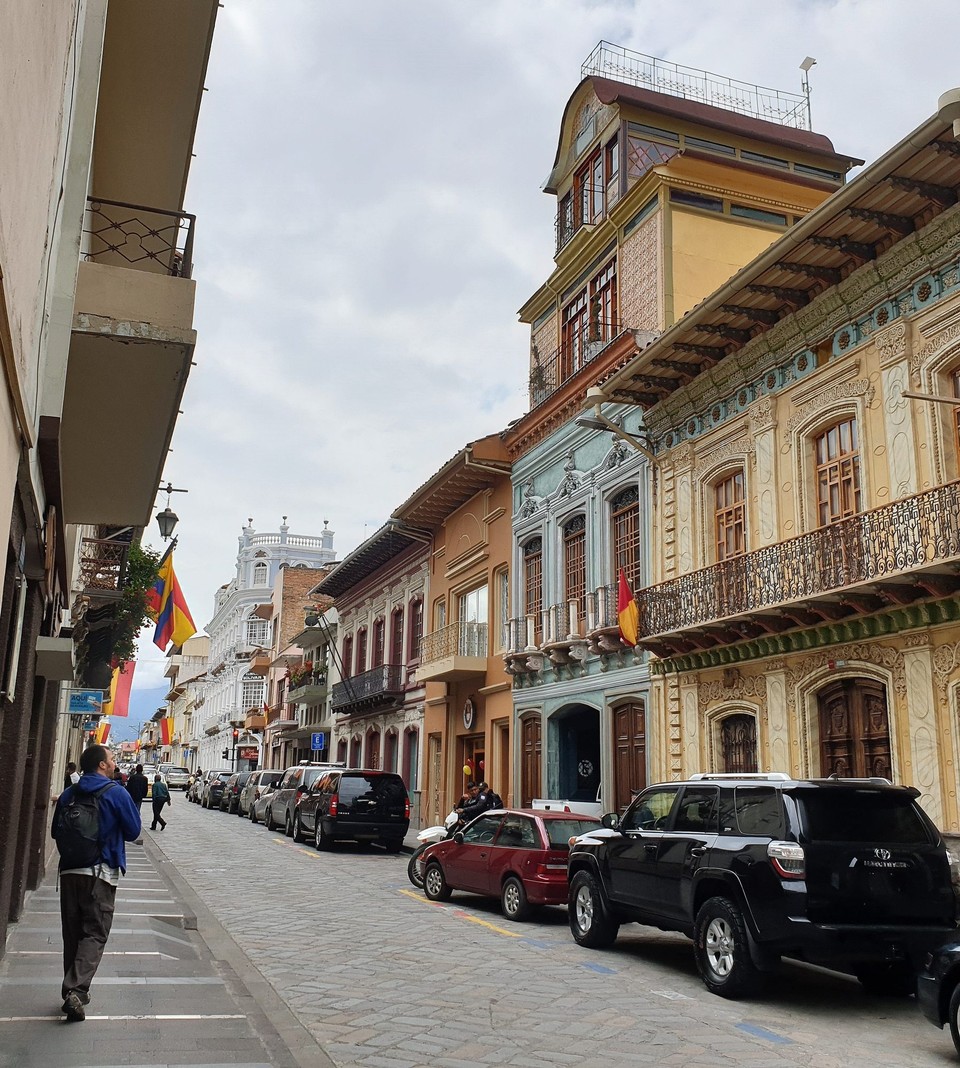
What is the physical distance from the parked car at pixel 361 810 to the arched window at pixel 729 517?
10228mm

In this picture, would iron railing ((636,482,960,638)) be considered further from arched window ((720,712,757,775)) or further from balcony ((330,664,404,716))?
balcony ((330,664,404,716))

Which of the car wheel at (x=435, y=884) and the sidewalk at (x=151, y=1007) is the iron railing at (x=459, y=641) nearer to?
the car wheel at (x=435, y=884)

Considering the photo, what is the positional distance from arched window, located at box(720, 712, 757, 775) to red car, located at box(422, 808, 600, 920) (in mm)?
3574

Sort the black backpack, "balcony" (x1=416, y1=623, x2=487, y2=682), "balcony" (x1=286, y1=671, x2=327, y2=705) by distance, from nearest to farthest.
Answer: the black backpack → "balcony" (x1=416, y1=623, x2=487, y2=682) → "balcony" (x1=286, y1=671, x2=327, y2=705)

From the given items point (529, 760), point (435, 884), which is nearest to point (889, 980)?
point (435, 884)

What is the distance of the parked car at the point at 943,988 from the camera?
698cm

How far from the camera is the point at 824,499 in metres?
15.9

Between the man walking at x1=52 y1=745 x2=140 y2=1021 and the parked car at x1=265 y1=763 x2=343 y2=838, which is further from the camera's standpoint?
the parked car at x1=265 y1=763 x2=343 y2=838

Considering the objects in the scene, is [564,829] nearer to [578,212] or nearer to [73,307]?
[73,307]

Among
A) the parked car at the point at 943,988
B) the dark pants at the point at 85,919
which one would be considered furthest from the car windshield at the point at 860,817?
the dark pants at the point at 85,919

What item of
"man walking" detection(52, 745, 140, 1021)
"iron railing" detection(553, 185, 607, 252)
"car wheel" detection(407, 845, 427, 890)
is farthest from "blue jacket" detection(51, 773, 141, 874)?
"iron railing" detection(553, 185, 607, 252)

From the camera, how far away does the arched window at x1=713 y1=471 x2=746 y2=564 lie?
1796 cm

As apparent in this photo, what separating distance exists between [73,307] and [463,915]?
31.9ft

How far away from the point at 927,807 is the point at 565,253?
52.2 feet
